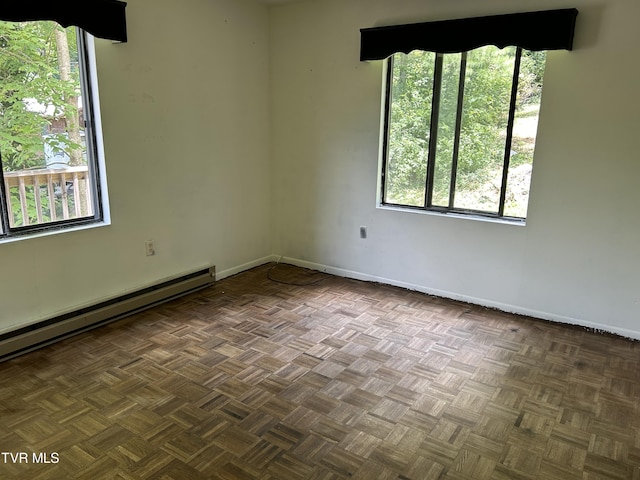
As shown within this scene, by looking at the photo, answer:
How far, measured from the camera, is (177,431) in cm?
219

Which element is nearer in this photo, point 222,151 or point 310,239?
point 222,151

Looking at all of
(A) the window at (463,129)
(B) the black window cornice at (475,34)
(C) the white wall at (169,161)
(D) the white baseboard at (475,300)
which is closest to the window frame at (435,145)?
(A) the window at (463,129)

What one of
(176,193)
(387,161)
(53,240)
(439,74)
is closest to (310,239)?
(387,161)

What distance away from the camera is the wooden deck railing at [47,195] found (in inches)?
112

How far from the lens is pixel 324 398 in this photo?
2.47m

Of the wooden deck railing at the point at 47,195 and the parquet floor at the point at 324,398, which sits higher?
the wooden deck railing at the point at 47,195

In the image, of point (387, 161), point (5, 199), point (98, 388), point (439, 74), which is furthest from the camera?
point (387, 161)

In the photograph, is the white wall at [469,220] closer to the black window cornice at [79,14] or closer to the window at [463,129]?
the window at [463,129]

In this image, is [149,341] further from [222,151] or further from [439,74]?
[439,74]

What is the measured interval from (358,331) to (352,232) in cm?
125

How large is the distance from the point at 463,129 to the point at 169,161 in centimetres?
230

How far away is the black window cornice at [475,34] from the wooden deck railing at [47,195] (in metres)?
2.39

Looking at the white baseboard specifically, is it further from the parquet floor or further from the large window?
the large window

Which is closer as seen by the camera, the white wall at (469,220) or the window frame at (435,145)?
the white wall at (469,220)
